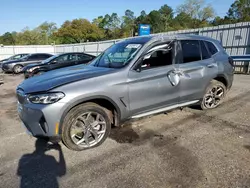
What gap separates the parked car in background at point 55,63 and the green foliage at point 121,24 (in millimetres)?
53437

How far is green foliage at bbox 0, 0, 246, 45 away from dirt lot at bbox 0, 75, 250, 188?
5765 centimetres

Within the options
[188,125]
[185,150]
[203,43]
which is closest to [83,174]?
[185,150]

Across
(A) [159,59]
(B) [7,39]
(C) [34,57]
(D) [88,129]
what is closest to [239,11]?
(C) [34,57]

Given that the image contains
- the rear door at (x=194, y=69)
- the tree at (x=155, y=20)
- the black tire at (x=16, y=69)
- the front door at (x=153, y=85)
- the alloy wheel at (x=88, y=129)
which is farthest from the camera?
the tree at (x=155, y=20)

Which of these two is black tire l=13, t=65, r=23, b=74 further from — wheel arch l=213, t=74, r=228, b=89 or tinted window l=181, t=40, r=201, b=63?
wheel arch l=213, t=74, r=228, b=89

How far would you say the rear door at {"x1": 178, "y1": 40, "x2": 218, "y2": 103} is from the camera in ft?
13.1

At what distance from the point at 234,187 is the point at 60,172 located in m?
2.22

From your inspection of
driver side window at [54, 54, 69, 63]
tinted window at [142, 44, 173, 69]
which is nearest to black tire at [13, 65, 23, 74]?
driver side window at [54, 54, 69, 63]

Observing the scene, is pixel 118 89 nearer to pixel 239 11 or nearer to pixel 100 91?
pixel 100 91

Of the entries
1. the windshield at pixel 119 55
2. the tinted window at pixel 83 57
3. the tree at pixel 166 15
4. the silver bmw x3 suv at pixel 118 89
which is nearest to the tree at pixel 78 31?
the tree at pixel 166 15

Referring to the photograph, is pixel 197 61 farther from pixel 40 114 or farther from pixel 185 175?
pixel 40 114

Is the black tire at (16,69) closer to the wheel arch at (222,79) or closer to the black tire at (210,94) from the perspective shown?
the black tire at (210,94)

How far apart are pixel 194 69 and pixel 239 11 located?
65.7m

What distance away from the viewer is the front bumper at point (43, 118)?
2824 mm
